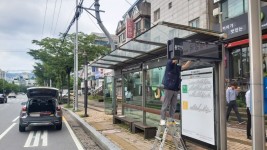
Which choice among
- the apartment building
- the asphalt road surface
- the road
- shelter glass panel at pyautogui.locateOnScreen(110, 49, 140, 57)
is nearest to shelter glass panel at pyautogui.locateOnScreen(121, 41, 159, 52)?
shelter glass panel at pyautogui.locateOnScreen(110, 49, 140, 57)

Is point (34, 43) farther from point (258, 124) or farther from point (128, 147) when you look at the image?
point (258, 124)

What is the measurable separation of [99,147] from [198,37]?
477 centimetres

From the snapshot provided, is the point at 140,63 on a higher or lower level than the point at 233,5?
lower

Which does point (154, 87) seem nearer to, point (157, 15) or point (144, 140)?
point (144, 140)

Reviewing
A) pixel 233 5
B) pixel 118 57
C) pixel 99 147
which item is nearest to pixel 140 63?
pixel 118 57

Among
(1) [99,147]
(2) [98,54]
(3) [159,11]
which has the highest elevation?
(3) [159,11]

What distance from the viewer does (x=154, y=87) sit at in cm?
920

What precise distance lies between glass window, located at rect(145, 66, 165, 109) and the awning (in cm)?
54

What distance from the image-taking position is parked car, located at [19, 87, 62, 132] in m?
12.1

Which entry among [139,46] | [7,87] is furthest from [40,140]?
[7,87]

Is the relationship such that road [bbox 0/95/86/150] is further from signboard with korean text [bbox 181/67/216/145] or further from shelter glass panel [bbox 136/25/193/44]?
shelter glass panel [bbox 136/25/193/44]

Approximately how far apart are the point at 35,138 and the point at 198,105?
276 inches

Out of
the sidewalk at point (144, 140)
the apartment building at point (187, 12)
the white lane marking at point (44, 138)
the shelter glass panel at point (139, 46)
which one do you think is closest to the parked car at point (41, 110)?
the white lane marking at point (44, 138)

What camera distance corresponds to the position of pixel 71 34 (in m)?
29.3
